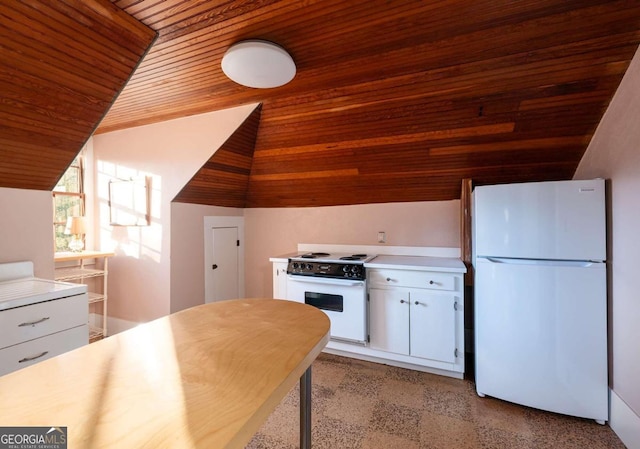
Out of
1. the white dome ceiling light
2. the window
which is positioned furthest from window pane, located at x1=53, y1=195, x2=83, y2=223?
the white dome ceiling light

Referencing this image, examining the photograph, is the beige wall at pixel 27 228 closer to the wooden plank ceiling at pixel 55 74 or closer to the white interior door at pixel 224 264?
the wooden plank ceiling at pixel 55 74

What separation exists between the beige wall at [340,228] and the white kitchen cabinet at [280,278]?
0.65m

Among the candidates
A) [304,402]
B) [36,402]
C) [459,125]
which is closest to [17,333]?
[36,402]

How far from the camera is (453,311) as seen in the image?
8.31ft

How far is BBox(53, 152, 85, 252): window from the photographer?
3.34 meters

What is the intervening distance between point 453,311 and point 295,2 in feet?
8.11

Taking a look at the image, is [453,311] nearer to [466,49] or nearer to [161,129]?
[466,49]

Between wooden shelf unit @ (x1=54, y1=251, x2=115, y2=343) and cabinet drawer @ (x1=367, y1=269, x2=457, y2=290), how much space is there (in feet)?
9.23

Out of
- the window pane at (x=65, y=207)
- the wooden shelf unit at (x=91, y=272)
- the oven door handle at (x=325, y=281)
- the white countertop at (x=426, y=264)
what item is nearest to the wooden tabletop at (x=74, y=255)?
the wooden shelf unit at (x=91, y=272)

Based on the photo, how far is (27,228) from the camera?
2.33m

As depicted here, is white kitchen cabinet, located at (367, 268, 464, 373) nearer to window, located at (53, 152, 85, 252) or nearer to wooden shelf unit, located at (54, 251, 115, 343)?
wooden shelf unit, located at (54, 251, 115, 343)

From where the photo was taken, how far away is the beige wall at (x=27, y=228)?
2209 millimetres

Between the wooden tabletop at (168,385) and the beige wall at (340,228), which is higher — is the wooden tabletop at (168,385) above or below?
below

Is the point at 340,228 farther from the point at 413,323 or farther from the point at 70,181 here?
the point at 70,181
